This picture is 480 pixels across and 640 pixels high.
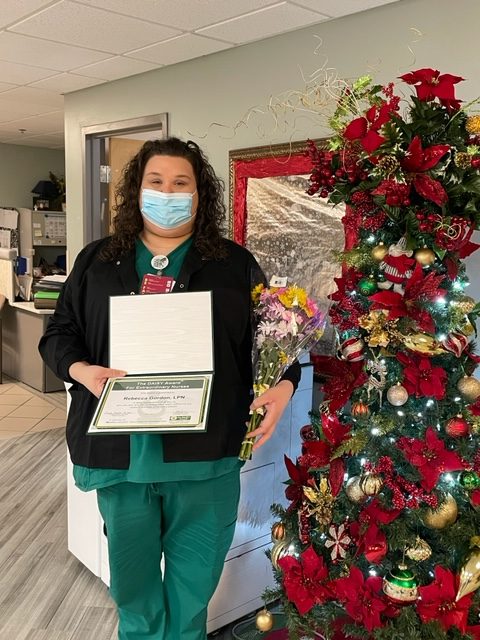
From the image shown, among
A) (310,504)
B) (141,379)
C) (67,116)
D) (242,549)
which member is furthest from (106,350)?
(67,116)

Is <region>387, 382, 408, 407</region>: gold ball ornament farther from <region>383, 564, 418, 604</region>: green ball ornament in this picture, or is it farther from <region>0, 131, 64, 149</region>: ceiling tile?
<region>0, 131, 64, 149</region>: ceiling tile

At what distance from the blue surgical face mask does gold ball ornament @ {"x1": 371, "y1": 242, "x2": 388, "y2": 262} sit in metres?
0.51

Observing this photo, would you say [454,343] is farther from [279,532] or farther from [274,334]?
[279,532]

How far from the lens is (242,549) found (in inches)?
89.7

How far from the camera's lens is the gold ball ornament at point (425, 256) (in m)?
1.60

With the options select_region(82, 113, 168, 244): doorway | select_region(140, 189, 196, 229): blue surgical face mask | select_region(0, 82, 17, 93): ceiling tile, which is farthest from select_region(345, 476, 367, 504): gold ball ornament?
select_region(0, 82, 17, 93): ceiling tile

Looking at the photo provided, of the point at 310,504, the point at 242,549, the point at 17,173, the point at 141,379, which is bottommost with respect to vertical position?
the point at 242,549

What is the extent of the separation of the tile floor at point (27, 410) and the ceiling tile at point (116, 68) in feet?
8.33

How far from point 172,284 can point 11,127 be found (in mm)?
5288

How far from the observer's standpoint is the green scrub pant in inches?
64.2

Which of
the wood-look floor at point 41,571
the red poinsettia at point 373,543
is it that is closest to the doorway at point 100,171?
the wood-look floor at point 41,571

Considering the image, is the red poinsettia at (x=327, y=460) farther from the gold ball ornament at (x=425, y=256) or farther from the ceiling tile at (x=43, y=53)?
the ceiling tile at (x=43, y=53)

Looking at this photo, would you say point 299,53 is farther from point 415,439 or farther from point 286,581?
point 286,581

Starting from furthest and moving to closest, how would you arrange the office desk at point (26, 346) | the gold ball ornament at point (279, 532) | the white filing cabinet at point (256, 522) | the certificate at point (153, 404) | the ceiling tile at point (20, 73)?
1. the office desk at point (26, 346)
2. the ceiling tile at point (20, 73)
3. the white filing cabinet at point (256, 522)
4. the gold ball ornament at point (279, 532)
5. the certificate at point (153, 404)
